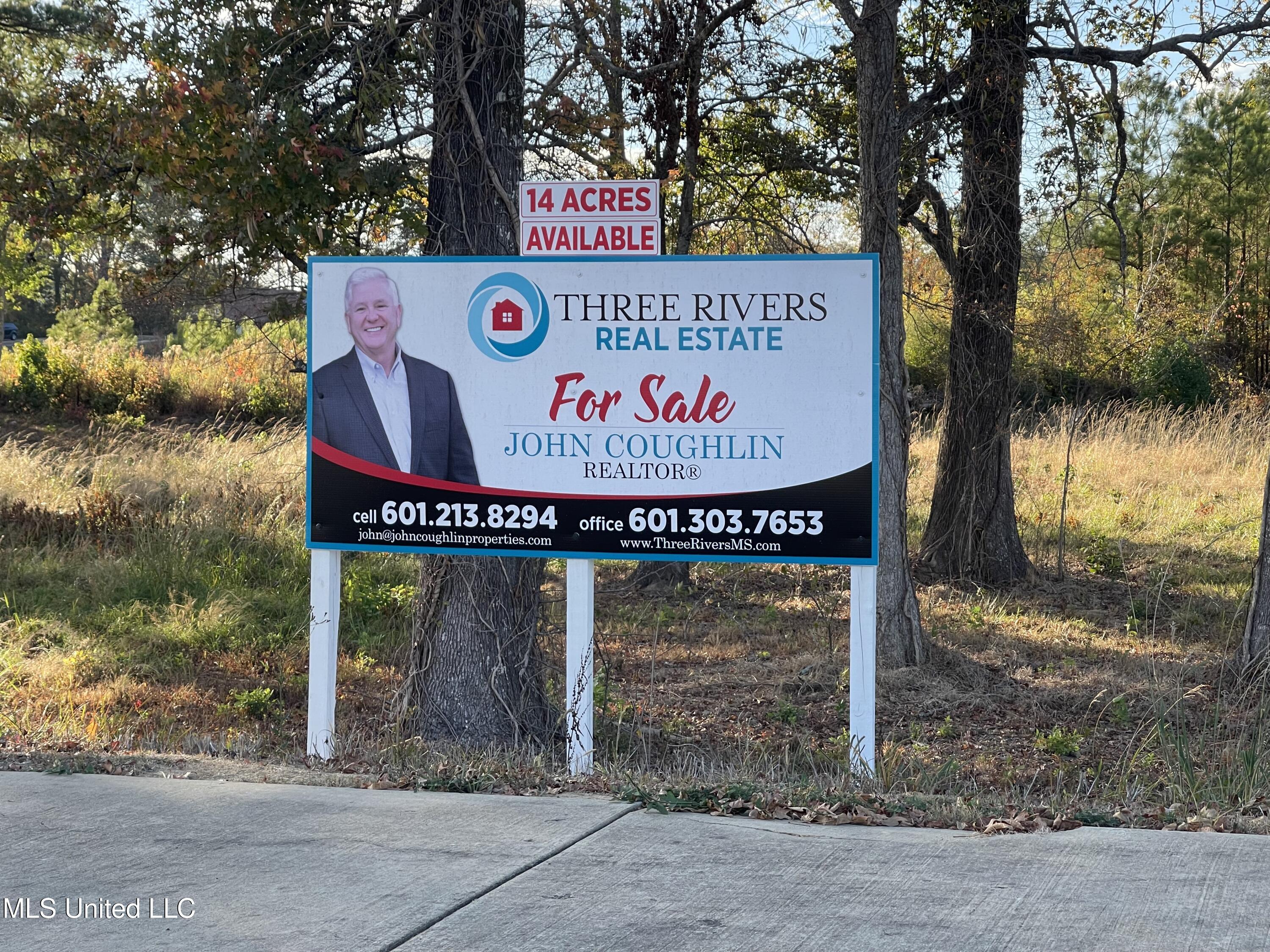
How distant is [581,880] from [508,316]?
3.16m

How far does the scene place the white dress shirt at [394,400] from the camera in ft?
20.1

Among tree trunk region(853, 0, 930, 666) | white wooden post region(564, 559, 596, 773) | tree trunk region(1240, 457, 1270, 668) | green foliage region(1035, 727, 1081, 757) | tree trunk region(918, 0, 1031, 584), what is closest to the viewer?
white wooden post region(564, 559, 596, 773)

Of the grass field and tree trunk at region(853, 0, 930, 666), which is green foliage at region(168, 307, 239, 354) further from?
tree trunk at region(853, 0, 930, 666)

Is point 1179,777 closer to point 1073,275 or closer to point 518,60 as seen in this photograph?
point 518,60

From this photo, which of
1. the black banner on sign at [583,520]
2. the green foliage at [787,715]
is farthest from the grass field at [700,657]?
the black banner on sign at [583,520]

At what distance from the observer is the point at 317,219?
7070 millimetres

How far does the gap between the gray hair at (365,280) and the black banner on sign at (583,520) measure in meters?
0.76

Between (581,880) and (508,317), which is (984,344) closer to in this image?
(508,317)

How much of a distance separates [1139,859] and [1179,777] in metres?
1.78

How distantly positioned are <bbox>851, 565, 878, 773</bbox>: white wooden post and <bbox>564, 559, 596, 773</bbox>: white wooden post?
1.22 m

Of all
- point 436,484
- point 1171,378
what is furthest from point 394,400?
point 1171,378

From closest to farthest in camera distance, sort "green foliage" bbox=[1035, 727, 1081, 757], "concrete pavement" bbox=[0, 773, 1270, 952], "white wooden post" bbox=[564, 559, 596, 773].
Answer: "concrete pavement" bbox=[0, 773, 1270, 952] < "white wooden post" bbox=[564, 559, 596, 773] < "green foliage" bbox=[1035, 727, 1081, 757]

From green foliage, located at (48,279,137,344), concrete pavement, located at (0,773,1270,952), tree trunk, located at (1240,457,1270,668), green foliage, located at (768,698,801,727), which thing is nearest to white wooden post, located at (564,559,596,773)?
concrete pavement, located at (0,773,1270,952)

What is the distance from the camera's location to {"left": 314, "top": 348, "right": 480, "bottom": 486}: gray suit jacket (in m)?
6.07
